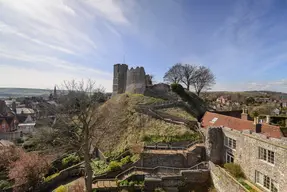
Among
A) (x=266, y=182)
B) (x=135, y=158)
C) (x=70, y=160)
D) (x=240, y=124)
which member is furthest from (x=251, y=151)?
(x=70, y=160)

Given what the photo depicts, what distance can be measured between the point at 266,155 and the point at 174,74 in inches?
1636

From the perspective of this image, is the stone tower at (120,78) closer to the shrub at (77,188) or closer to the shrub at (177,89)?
the shrub at (177,89)

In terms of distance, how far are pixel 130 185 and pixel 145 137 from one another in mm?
7895

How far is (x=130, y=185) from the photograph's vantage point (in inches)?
663

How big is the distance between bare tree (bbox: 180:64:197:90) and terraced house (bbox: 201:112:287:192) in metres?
31.1

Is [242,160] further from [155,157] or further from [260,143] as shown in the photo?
[155,157]

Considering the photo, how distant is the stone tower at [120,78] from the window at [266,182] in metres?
36.0

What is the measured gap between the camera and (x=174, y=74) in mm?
53375

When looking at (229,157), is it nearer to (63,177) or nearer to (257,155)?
(257,155)

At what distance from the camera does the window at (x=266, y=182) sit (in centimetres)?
1236

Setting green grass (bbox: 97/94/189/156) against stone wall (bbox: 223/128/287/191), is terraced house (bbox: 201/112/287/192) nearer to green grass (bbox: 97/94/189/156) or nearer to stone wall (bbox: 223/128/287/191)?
stone wall (bbox: 223/128/287/191)

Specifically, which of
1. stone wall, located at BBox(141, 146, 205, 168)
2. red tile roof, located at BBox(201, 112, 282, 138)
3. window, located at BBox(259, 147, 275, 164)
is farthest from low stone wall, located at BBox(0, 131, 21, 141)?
window, located at BBox(259, 147, 275, 164)

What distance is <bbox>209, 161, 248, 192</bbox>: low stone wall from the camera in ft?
41.8

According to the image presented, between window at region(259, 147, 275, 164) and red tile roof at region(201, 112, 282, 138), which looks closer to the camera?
window at region(259, 147, 275, 164)
